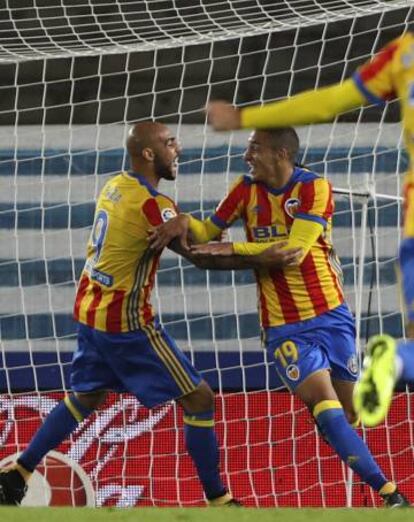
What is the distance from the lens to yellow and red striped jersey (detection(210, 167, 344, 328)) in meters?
5.97

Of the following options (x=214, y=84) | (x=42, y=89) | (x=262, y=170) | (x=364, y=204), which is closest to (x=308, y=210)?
(x=262, y=170)

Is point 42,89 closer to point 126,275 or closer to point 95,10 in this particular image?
point 95,10

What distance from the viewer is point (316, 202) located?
19.4ft

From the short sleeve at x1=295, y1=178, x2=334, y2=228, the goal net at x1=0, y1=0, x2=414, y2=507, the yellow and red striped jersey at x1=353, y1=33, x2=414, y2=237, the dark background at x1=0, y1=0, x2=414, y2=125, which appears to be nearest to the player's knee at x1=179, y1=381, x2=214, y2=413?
the short sleeve at x1=295, y1=178, x2=334, y2=228

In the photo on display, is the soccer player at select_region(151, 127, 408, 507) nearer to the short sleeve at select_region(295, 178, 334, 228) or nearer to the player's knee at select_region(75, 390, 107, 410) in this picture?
the short sleeve at select_region(295, 178, 334, 228)

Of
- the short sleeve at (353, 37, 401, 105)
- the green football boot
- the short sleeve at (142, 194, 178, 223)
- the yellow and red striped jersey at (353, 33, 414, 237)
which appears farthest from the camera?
the short sleeve at (142, 194, 178, 223)

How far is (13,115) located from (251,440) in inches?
105

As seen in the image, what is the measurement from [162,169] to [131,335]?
0.69 m

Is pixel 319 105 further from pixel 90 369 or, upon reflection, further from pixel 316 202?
pixel 90 369

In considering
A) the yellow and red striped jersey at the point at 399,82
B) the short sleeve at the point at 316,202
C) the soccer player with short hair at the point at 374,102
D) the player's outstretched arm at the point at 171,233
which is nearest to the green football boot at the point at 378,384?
the soccer player with short hair at the point at 374,102

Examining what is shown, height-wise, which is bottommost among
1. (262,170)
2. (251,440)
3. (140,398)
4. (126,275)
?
(251,440)

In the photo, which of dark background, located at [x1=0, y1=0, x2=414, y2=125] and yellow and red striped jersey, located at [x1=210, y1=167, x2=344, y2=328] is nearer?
yellow and red striped jersey, located at [x1=210, y1=167, x2=344, y2=328]

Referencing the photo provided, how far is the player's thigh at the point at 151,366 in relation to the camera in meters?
6.07

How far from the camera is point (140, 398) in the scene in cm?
612
